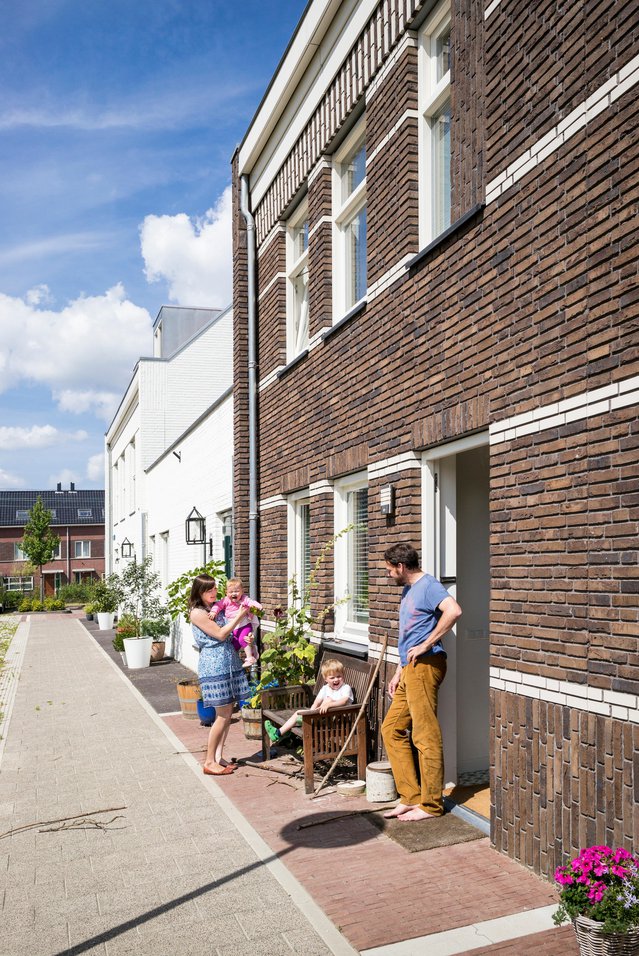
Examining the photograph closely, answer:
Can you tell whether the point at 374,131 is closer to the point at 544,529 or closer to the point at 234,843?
the point at 544,529

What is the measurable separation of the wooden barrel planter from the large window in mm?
57674

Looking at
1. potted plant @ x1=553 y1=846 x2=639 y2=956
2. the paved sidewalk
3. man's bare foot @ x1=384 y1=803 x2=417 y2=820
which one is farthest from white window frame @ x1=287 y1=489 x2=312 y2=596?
potted plant @ x1=553 y1=846 x2=639 y2=956

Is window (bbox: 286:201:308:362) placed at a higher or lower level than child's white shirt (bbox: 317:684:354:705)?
higher

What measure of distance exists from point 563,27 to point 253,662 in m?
7.11

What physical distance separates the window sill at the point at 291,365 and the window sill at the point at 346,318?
2.21 feet

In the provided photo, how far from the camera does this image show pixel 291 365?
10125mm

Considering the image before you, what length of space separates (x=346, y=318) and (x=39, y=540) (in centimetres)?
4831

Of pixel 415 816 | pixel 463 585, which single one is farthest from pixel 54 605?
pixel 415 816

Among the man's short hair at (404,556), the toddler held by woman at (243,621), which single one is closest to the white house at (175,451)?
the toddler held by woman at (243,621)

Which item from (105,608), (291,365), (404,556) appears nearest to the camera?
(404,556)

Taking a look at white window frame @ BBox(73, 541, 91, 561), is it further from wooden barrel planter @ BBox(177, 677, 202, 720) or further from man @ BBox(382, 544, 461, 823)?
man @ BBox(382, 544, 461, 823)

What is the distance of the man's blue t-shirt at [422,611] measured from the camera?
19.9 feet

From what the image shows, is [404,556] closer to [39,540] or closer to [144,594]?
[144,594]

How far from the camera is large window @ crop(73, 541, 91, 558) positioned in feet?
216
